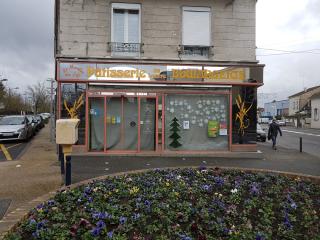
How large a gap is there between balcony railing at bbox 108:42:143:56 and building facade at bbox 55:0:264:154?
0.13 ft

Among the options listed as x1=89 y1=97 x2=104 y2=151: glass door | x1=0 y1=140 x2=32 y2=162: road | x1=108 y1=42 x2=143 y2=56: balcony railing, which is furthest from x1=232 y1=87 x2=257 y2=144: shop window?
x1=0 y1=140 x2=32 y2=162: road

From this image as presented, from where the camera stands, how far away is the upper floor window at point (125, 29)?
45.4 ft

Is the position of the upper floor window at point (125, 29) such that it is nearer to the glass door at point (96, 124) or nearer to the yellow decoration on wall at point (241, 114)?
the glass door at point (96, 124)

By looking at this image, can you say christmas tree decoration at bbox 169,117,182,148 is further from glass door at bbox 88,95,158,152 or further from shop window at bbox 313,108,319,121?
shop window at bbox 313,108,319,121

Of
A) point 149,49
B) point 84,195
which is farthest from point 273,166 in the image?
point 84,195

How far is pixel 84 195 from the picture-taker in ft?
15.5

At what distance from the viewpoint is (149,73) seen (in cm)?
1352

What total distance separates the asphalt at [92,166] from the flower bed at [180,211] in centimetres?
194

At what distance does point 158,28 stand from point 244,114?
4936 millimetres

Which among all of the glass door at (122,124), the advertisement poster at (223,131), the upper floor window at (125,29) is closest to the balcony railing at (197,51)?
the upper floor window at (125,29)

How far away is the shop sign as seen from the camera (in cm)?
1325

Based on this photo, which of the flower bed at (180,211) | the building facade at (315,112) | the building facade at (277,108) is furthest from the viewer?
the building facade at (277,108)

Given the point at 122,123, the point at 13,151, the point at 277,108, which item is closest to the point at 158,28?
the point at 122,123

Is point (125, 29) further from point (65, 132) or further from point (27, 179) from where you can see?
point (65, 132)
